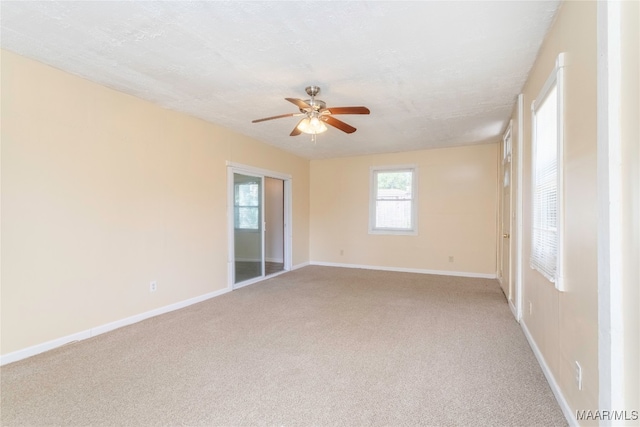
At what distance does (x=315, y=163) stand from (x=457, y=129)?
3395 mm

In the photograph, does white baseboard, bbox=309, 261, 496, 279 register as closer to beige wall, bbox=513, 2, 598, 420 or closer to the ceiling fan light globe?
beige wall, bbox=513, 2, 598, 420

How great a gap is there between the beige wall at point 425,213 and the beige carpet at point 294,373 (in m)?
2.25

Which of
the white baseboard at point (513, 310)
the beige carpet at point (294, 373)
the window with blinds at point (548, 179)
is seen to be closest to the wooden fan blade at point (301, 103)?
the window with blinds at point (548, 179)

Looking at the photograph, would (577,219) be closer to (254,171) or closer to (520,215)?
(520,215)

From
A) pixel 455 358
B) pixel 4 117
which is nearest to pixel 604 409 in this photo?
pixel 455 358

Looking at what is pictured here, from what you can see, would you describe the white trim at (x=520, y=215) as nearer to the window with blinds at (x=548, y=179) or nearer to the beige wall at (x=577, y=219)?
the window with blinds at (x=548, y=179)

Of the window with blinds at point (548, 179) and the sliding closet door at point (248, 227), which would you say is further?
the sliding closet door at point (248, 227)

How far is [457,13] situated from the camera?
79.0 inches

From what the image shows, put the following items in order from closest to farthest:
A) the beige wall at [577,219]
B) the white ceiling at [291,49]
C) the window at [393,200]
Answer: the beige wall at [577,219] → the white ceiling at [291,49] → the window at [393,200]

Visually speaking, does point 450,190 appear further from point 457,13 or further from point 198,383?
point 198,383

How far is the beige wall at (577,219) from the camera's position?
1.48 metres

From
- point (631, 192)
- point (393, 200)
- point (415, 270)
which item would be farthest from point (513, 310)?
point (393, 200)

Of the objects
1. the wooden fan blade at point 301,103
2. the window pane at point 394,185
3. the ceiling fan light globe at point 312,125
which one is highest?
the wooden fan blade at point 301,103

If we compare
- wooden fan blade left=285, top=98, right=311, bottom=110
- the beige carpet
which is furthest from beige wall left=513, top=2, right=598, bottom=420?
wooden fan blade left=285, top=98, right=311, bottom=110
